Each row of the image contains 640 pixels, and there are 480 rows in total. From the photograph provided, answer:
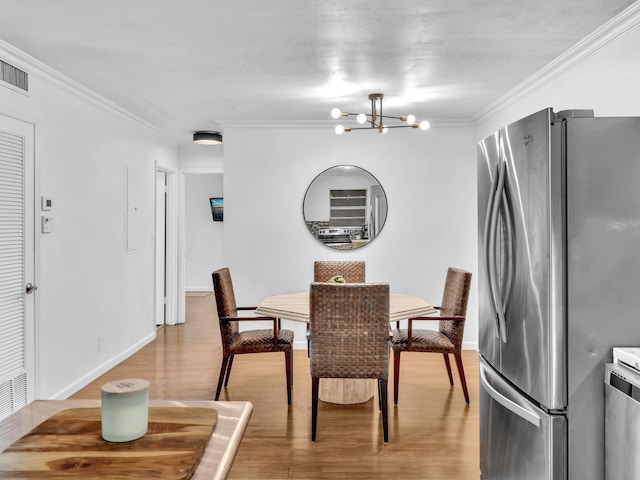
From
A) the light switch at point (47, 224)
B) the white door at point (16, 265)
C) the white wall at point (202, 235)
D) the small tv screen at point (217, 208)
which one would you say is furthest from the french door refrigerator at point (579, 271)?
the white wall at point (202, 235)

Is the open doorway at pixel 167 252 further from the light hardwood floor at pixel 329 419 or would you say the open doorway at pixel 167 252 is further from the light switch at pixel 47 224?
the light switch at pixel 47 224

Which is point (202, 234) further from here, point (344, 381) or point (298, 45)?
point (298, 45)

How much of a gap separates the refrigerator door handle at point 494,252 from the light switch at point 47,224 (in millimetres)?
2923

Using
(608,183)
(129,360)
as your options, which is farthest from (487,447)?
(129,360)

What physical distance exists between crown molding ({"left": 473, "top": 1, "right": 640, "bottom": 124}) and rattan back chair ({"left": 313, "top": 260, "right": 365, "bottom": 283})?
197cm

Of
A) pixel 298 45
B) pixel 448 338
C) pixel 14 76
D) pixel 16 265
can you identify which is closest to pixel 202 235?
pixel 16 265

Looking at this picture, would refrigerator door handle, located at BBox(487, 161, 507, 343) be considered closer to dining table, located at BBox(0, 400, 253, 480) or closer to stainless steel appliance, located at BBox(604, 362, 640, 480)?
stainless steel appliance, located at BBox(604, 362, 640, 480)

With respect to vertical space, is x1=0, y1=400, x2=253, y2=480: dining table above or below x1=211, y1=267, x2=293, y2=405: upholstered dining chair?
above

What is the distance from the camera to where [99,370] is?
13.5 ft

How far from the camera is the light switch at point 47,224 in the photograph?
328cm

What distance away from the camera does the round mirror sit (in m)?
5.07

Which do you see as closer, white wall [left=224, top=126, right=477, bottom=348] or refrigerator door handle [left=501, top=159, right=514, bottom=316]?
refrigerator door handle [left=501, top=159, right=514, bottom=316]

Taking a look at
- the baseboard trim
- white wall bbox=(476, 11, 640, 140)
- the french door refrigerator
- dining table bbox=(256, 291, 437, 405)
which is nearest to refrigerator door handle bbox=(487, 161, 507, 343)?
the french door refrigerator

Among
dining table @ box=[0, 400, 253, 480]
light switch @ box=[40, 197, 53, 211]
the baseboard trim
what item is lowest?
the baseboard trim
